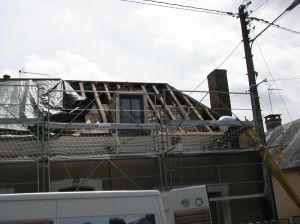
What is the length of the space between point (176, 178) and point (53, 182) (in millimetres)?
3895

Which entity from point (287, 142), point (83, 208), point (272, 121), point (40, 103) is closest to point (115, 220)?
point (83, 208)

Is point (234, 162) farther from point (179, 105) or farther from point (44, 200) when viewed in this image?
point (44, 200)

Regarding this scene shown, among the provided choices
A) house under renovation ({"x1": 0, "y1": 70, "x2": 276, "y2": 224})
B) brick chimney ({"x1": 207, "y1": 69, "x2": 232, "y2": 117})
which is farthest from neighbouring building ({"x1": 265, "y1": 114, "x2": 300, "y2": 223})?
house under renovation ({"x1": 0, "y1": 70, "x2": 276, "y2": 224})

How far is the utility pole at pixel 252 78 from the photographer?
14609 mm

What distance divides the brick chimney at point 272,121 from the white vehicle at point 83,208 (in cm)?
2616

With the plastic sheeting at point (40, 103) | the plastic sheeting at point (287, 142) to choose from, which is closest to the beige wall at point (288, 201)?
the plastic sheeting at point (287, 142)

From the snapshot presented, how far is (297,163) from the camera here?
822 inches

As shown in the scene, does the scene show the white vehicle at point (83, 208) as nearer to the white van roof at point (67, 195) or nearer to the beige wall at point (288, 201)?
the white van roof at point (67, 195)

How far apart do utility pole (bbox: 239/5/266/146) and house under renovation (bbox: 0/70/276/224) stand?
0.32 meters

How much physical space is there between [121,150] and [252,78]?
5.35 meters

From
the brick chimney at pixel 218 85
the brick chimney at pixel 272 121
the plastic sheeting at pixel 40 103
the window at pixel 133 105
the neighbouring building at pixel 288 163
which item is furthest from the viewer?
the brick chimney at pixel 272 121

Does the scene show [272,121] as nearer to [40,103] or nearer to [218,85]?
[218,85]

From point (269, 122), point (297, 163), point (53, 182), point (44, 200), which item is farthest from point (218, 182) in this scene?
point (269, 122)

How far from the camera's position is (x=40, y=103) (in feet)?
45.1
